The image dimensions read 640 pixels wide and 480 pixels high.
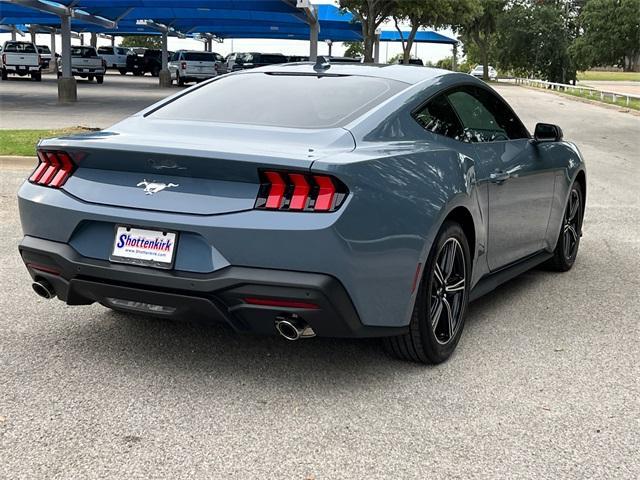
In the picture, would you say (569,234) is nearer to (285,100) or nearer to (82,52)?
(285,100)

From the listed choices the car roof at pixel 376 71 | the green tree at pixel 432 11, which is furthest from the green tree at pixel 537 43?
the car roof at pixel 376 71

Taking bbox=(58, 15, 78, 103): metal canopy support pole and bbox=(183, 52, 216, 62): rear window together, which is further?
bbox=(183, 52, 216, 62): rear window

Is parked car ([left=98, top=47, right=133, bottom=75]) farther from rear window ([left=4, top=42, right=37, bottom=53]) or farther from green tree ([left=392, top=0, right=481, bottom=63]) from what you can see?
green tree ([left=392, top=0, right=481, bottom=63])

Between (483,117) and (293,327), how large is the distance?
2223mm

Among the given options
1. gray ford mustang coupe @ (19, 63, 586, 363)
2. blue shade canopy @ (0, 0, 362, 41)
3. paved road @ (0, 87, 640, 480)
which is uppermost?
blue shade canopy @ (0, 0, 362, 41)

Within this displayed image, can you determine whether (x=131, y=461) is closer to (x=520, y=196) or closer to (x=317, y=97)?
(x=317, y=97)

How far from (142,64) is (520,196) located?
5750 centimetres

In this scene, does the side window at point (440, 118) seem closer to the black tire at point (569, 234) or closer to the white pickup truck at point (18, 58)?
the black tire at point (569, 234)

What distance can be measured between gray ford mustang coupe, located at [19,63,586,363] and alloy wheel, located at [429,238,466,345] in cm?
1

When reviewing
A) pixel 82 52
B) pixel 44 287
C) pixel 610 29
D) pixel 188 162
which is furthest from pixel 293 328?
pixel 610 29

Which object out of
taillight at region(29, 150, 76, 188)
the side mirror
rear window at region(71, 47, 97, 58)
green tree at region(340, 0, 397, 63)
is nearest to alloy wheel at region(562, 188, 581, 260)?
the side mirror

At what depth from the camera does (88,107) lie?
80.0ft

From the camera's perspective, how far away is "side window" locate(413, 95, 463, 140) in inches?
171

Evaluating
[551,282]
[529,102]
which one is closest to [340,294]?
[551,282]
